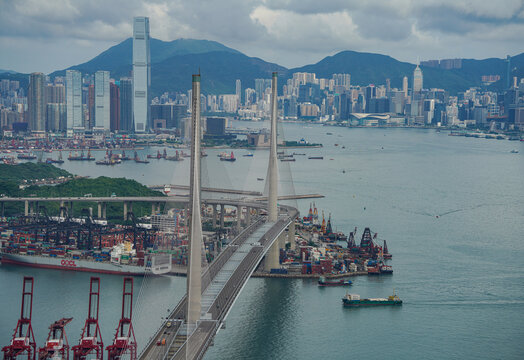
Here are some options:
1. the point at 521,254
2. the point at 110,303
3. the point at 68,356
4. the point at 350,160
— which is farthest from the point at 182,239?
the point at 350,160

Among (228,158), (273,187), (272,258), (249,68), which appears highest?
(249,68)

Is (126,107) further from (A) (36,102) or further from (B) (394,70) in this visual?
A: (B) (394,70)

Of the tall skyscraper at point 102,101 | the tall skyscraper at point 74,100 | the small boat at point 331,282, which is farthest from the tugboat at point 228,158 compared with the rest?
the tall skyscraper at point 74,100

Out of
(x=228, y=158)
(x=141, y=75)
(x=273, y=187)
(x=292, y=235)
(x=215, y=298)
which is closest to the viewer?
(x=215, y=298)

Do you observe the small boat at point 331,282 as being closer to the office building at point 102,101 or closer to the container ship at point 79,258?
the container ship at point 79,258

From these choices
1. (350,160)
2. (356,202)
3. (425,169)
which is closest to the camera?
(356,202)

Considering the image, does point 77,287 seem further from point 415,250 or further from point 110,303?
point 415,250

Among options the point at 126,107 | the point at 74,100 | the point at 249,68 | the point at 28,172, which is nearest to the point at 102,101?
the point at 126,107
